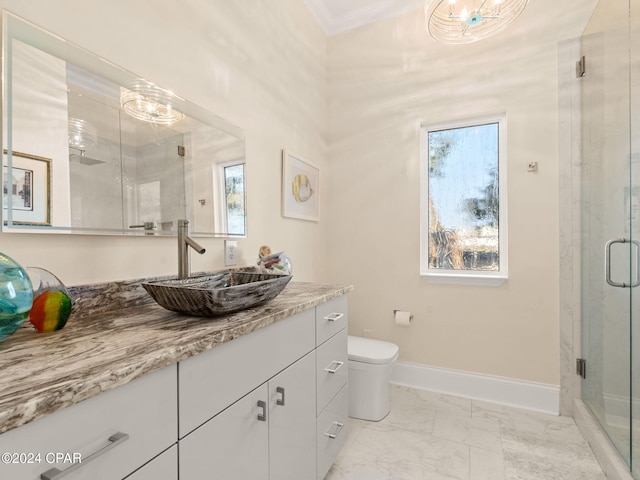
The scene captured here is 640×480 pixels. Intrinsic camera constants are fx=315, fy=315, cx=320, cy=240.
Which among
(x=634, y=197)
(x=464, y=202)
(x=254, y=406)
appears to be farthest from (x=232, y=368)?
(x=464, y=202)

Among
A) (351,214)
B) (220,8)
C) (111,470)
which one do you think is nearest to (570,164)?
(351,214)

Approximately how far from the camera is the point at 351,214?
2688 millimetres

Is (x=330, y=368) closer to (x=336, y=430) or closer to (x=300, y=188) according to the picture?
(x=336, y=430)

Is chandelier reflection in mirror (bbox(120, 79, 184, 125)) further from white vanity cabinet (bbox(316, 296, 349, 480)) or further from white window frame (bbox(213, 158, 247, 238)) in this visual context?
white vanity cabinet (bbox(316, 296, 349, 480))

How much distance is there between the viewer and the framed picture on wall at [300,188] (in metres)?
2.14

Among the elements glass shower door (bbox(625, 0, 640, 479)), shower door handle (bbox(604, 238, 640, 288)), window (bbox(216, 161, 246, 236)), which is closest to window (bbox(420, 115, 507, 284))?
shower door handle (bbox(604, 238, 640, 288))

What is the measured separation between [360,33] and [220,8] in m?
1.48

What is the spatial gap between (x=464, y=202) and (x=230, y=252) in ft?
5.78

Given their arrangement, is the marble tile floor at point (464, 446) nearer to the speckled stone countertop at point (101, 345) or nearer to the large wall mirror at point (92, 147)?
the speckled stone countertop at point (101, 345)

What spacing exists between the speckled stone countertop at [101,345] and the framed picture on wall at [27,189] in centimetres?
24

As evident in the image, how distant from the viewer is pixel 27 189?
89cm

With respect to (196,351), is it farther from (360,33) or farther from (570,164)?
(360,33)

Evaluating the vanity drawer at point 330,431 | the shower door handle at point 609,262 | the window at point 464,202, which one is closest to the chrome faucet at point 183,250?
the vanity drawer at point 330,431

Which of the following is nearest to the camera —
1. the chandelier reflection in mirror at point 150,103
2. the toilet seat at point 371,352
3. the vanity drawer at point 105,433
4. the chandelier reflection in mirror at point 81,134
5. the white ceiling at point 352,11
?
the vanity drawer at point 105,433
